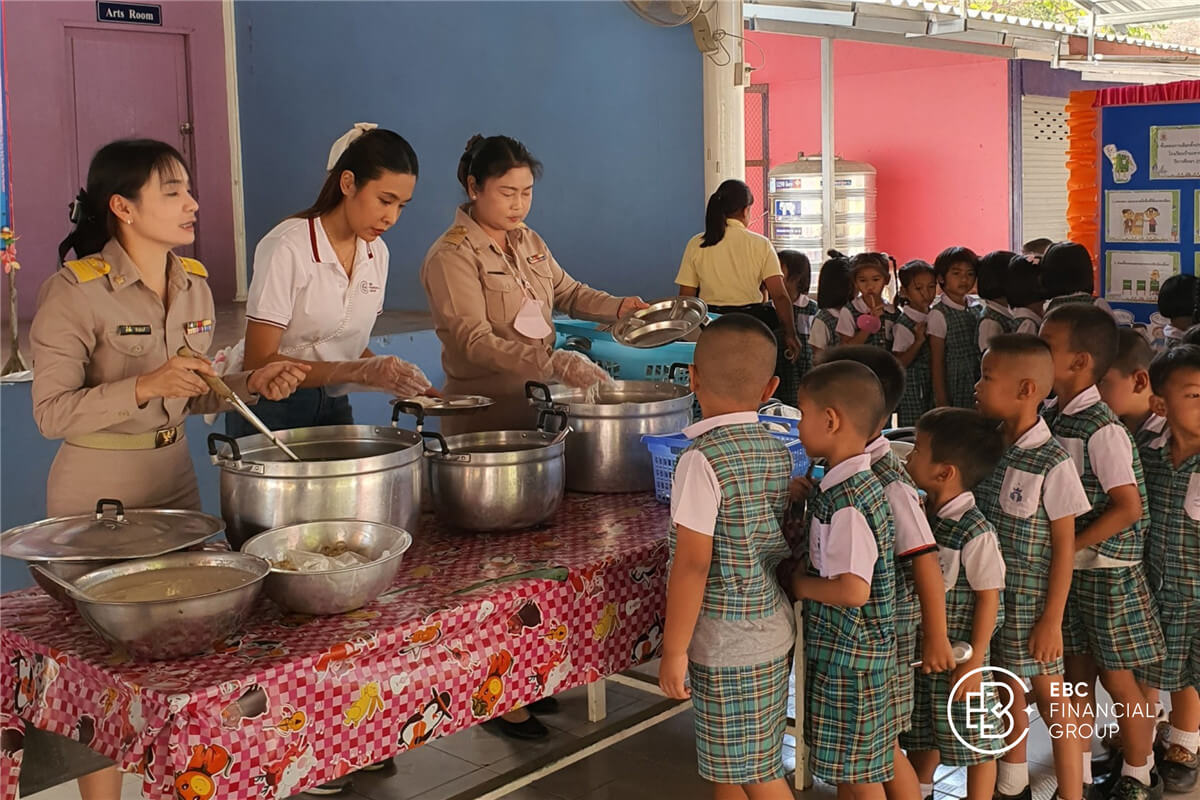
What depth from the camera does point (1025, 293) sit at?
4.76 meters

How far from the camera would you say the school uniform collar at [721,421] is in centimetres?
219

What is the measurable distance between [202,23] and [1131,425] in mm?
6498

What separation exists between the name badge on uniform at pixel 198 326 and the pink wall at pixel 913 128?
32.2 ft

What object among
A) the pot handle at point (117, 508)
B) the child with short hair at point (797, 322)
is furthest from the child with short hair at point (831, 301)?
the pot handle at point (117, 508)

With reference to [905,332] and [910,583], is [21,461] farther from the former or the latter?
[905,332]

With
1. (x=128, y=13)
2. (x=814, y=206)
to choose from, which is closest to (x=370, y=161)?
(x=128, y=13)

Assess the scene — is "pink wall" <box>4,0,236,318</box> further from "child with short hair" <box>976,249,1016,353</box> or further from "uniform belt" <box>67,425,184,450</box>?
"uniform belt" <box>67,425,184,450</box>

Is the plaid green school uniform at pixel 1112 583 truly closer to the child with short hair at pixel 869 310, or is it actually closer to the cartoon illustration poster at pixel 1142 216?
the child with short hair at pixel 869 310

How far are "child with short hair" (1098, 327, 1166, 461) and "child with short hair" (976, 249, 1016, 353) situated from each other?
169 cm

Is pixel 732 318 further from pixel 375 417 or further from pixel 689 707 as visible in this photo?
pixel 375 417

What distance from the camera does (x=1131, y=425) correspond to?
308cm

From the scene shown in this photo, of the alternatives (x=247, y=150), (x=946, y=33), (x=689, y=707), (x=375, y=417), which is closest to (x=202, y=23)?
(x=247, y=150)

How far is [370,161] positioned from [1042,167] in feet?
34.9

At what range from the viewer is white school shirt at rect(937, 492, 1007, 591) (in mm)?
2471
